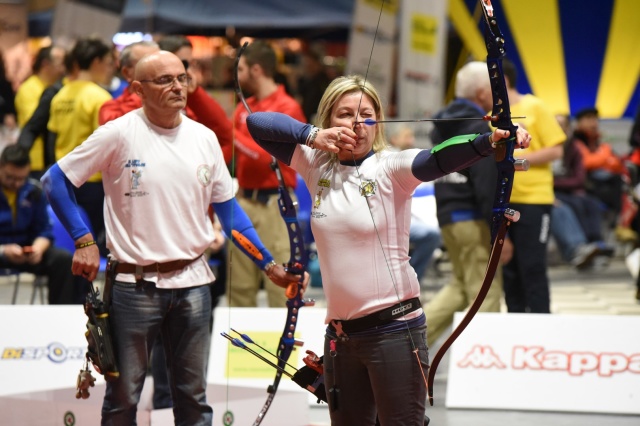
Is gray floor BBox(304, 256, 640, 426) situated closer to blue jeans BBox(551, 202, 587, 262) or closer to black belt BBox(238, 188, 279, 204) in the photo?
blue jeans BBox(551, 202, 587, 262)

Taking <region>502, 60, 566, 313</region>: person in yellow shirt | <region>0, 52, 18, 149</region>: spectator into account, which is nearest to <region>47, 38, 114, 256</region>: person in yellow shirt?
<region>502, 60, 566, 313</region>: person in yellow shirt

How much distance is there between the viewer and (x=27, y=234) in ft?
20.2

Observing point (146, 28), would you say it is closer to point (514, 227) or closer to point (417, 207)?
point (417, 207)

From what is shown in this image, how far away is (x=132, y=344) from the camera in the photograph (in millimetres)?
3449

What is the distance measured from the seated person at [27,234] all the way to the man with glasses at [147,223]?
2.61 metres

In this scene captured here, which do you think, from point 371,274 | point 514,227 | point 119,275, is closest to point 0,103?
point 514,227

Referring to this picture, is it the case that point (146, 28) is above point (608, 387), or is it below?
above

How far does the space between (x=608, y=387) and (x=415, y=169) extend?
268 cm

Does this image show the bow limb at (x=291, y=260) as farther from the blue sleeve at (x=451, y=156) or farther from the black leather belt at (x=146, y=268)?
the blue sleeve at (x=451, y=156)

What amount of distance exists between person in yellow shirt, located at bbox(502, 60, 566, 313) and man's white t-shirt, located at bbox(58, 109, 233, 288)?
2.42 m

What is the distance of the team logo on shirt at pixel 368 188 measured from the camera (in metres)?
2.86

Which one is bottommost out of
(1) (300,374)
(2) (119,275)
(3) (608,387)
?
(3) (608,387)

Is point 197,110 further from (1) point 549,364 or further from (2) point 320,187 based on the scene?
(1) point 549,364

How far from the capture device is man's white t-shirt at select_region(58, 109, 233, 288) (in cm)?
346
